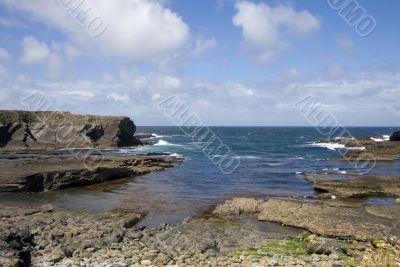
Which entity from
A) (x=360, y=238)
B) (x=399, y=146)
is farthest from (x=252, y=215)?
(x=399, y=146)

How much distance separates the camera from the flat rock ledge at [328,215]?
24.5 metres

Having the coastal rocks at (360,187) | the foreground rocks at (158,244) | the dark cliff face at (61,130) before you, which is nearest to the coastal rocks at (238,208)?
the foreground rocks at (158,244)

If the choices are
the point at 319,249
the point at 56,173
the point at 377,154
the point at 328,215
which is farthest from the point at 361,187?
the point at 377,154

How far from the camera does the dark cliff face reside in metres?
87.1

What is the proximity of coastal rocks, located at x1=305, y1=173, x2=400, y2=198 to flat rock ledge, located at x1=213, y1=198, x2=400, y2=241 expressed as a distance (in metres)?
4.04

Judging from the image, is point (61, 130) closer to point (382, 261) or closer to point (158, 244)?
point (158, 244)

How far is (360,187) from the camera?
130ft

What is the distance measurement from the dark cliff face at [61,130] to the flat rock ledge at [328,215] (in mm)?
67463

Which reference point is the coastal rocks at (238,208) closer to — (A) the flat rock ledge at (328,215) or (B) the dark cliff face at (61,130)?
(A) the flat rock ledge at (328,215)

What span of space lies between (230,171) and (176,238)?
35563mm

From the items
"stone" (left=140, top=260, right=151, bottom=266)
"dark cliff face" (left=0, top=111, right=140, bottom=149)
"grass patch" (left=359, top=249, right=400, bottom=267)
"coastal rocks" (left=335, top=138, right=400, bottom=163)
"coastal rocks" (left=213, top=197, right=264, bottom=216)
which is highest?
"dark cliff face" (left=0, top=111, right=140, bottom=149)

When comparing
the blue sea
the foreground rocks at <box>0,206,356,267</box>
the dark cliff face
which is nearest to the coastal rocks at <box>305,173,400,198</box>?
the blue sea

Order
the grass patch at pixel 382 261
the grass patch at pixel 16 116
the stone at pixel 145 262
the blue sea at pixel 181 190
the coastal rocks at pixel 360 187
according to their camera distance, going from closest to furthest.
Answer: the grass patch at pixel 382 261, the stone at pixel 145 262, the blue sea at pixel 181 190, the coastal rocks at pixel 360 187, the grass patch at pixel 16 116

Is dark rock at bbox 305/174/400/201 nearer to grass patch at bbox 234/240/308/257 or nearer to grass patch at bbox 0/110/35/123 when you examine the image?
grass patch at bbox 234/240/308/257
